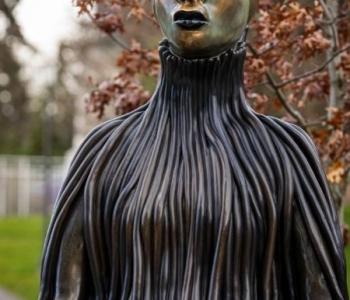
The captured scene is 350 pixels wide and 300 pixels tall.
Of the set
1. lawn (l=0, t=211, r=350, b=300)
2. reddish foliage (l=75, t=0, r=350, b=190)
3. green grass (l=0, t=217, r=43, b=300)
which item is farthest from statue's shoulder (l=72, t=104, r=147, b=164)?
lawn (l=0, t=211, r=350, b=300)

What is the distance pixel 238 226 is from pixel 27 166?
3742cm

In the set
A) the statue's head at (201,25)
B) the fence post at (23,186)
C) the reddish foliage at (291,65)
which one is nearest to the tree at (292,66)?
the reddish foliage at (291,65)

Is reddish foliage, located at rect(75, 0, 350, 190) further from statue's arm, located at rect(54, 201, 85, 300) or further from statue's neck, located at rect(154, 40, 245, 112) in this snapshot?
statue's arm, located at rect(54, 201, 85, 300)

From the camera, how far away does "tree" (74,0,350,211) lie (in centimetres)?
612

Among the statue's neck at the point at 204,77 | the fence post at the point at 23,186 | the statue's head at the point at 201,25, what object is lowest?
the fence post at the point at 23,186

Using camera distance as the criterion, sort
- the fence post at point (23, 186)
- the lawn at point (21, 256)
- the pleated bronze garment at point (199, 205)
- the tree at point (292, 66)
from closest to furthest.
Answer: the pleated bronze garment at point (199, 205)
the tree at point (292, 66)
the lawn at point (21, 256)
the fence post at point (23, 186)

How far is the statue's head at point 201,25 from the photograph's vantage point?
3010mm

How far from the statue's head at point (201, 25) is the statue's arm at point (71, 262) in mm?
600

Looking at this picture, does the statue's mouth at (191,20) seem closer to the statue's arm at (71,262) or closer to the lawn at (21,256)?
the statue's arm at (71,262)

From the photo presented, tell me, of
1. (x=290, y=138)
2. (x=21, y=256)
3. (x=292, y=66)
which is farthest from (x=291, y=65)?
(x=21, y=256)

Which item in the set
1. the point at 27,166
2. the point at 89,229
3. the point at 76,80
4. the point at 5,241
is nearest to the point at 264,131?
the point at 89,229

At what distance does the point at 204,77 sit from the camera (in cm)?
309

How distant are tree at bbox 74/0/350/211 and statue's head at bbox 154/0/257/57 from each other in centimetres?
296

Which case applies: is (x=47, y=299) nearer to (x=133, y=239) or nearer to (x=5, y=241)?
(x=133, y=239)
